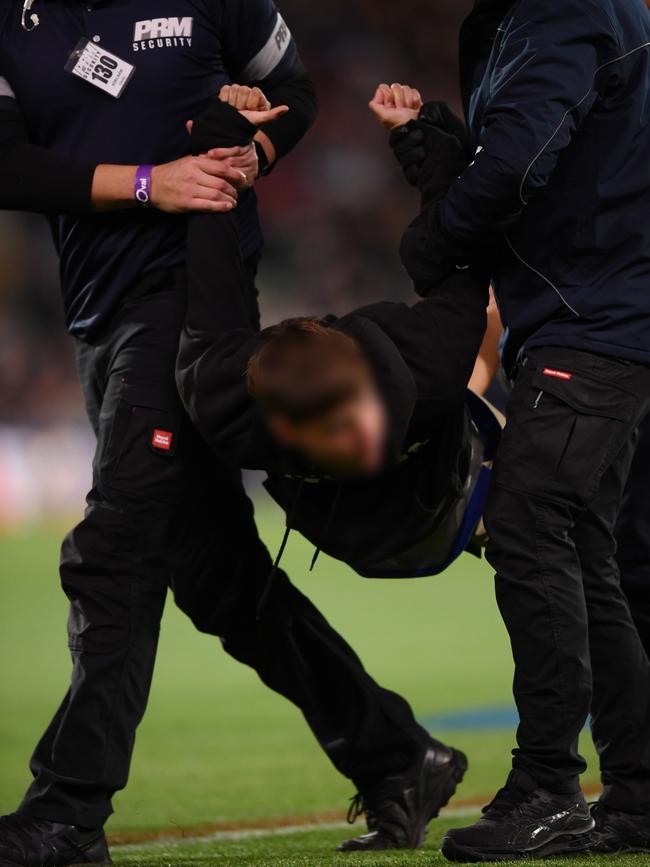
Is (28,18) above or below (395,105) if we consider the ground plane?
above

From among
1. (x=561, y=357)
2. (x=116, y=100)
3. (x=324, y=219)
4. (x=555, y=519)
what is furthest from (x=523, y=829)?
(x=324, y=219)

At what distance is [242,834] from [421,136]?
2.13 metres

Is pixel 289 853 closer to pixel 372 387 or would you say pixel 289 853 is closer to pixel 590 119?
pixel 372 387

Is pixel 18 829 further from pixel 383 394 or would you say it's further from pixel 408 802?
pixel 383 394

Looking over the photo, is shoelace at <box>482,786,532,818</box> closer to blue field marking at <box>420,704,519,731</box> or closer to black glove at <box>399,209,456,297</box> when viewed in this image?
black glove at <box>399,209,456,297</box>

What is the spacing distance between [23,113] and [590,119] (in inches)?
58.0

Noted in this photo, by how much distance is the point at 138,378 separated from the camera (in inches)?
130

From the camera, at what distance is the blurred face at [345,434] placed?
274 centimetres

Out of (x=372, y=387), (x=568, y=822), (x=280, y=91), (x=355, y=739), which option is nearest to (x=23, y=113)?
(x=280, y=91)

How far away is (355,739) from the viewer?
3.66 meters

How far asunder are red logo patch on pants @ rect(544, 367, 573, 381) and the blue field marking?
312 centimetres

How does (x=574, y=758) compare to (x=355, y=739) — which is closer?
(x=574, y=758)

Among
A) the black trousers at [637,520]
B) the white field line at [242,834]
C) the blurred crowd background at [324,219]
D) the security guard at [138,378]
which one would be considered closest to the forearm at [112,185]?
A: the security guard at [138,378]

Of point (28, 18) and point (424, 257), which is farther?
point (28, 18)
